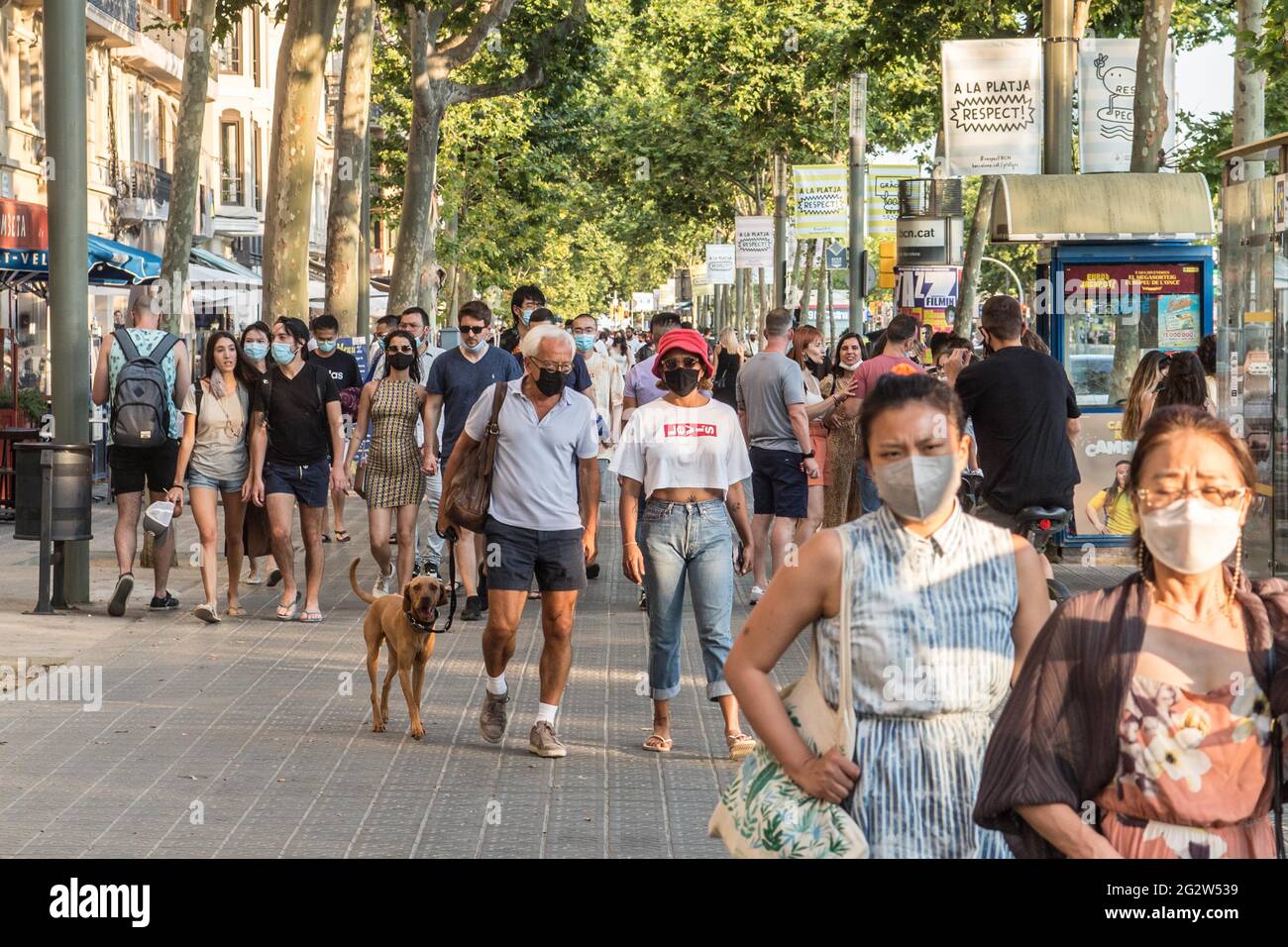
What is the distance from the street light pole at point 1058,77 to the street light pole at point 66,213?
950 cm

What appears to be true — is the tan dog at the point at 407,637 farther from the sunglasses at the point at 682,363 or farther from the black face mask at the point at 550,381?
the sunglasses at the point at 682,363

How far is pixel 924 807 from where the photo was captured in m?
3.68

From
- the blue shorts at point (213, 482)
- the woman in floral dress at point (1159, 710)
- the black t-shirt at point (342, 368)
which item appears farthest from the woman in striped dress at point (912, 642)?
the black t-shirt at point (342, 368)

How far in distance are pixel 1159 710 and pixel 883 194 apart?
28890 millimetres

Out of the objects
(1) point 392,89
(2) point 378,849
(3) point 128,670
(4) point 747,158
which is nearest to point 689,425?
(2) point 378,849

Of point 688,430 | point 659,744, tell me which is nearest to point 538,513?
point 688,430

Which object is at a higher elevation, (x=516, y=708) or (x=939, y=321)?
(x=939, y=321)

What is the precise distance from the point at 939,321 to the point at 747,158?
1705cm

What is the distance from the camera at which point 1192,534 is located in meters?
3.28

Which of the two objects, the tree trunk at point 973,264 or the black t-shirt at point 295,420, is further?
the tree trunk at point 973,264

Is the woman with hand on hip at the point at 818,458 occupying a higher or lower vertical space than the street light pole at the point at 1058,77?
lower

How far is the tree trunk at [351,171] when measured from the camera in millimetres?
24469

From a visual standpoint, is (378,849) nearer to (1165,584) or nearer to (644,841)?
(644,841)

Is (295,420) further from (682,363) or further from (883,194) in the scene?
(883,194)
